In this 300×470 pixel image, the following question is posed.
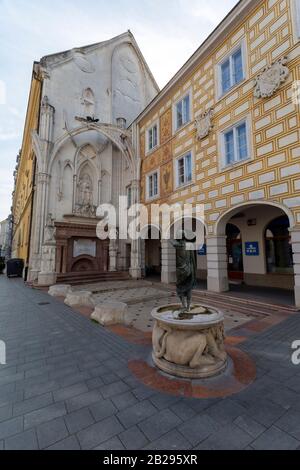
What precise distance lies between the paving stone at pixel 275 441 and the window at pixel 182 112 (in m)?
12.2

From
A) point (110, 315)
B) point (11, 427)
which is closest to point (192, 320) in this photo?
point (11, 427)

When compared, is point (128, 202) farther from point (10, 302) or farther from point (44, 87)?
point (10, 302)

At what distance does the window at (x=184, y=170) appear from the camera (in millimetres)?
11195

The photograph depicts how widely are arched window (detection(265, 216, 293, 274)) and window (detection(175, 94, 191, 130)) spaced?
23.1 ft

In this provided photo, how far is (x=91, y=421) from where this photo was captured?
2170 mm

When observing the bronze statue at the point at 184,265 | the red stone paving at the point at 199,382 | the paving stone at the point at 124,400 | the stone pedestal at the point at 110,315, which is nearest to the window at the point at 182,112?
the bronze statue at the point at 184,265

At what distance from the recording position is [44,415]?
7.42 feet

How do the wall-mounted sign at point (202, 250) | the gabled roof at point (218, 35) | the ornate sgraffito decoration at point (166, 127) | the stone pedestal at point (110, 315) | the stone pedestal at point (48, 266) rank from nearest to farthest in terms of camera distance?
the stone pedestal at point (110, 315) → the gabled roof at point (218, 35) → the stone pedestal at point (48, 266) → the ornate sgraffito decoration at point (166, 127) → the wall-mounted sign at point (202, 250)

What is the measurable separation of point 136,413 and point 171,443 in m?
0.52

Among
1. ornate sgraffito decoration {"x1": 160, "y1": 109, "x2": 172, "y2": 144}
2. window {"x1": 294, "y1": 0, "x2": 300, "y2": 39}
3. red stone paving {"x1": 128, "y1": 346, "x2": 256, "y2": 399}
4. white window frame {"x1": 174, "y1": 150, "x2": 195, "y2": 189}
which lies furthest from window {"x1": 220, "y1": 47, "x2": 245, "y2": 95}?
red stone paving {"x1": 128, "y1": 346, "x2": 256, "y2": 399}

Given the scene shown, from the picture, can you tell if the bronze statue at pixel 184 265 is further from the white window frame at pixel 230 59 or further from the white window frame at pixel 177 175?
the white window frame at pixel 230 59

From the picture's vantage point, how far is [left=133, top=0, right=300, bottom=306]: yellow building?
282 inches
